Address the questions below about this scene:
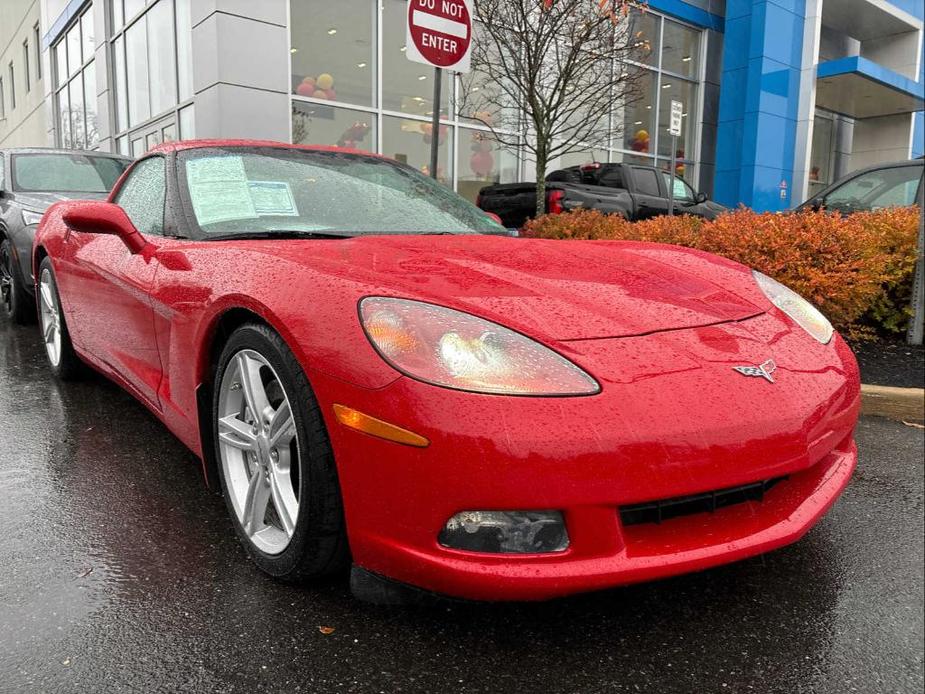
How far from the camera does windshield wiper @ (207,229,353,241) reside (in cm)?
237

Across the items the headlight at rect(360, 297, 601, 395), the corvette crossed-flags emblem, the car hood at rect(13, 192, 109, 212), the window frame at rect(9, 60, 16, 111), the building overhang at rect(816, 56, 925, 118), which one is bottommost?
the corvette crossed-flags emblem

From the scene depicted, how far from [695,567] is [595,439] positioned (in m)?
0.38

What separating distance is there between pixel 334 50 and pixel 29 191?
6344mm

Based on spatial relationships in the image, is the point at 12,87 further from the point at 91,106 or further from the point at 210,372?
the point at 210,372

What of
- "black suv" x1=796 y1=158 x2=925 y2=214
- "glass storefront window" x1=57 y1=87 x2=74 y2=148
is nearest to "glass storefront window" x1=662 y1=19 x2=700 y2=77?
"black suv" x1=796 y1=158 x2=925 y2=214

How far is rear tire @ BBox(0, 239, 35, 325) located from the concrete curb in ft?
18.9

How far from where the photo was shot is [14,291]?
5.59 m

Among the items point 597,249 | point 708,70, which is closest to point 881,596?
point 597,249

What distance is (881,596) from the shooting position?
1941mm

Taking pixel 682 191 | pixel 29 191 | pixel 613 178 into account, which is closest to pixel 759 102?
pixel 682 191

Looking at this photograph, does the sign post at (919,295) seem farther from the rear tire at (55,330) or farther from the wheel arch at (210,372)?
the rear tire at (55,330)

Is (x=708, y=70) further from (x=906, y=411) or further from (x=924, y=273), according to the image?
(x=906, y=411)

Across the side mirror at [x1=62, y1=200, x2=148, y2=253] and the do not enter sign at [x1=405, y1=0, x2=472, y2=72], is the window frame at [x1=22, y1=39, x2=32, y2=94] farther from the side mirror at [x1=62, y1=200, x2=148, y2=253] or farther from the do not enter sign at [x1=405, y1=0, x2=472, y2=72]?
the side mirror at [x1=62, y1=200, x2=148, y2=253]

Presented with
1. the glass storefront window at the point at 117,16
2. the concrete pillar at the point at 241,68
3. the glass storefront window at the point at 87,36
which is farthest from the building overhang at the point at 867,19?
the glass storefront window at the point at 87,36
